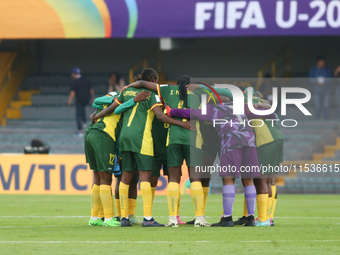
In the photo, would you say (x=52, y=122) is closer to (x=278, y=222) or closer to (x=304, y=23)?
(x=304, y=23)

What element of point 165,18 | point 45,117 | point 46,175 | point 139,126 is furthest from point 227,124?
point 45,117

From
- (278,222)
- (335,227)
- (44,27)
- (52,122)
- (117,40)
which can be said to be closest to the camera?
(335,227)

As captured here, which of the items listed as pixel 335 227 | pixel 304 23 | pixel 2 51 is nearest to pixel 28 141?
pixel 2 51

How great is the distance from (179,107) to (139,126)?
2.01 feet

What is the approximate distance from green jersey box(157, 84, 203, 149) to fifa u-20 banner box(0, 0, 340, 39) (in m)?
10.7

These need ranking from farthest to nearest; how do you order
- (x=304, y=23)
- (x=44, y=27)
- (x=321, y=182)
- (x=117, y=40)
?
(x=117, y=40) < (x=44, y=27) < (x=304, y=23) < (x=321, y=182)

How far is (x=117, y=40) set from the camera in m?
24.0

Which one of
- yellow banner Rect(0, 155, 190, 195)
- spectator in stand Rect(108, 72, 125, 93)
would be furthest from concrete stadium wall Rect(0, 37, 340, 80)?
yellow banner Rect(0, 155, 190, 195)

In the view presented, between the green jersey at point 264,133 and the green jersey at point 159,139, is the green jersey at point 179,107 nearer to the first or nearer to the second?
the green jersey at point 159,139

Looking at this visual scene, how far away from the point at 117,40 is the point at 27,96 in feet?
13.4

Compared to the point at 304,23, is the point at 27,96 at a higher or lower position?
lower

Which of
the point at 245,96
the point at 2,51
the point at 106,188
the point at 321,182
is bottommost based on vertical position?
the point at 321,182

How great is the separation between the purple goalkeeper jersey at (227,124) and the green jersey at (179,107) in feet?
0.48

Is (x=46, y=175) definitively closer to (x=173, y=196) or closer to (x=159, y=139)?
(x=159, y=139)
